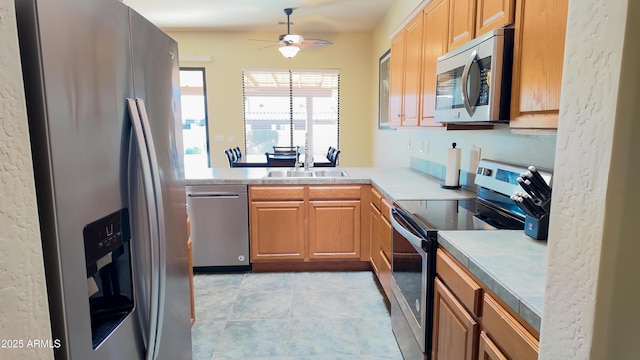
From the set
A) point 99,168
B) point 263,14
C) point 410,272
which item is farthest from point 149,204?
point 263,14

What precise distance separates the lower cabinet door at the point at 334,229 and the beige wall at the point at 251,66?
10.5 ft

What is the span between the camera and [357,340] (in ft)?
7.36

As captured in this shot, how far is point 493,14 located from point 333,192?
1937mm

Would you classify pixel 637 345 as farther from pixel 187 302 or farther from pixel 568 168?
pixel 187 302

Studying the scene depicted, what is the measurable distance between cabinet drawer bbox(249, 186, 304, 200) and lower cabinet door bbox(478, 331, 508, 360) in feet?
7.15

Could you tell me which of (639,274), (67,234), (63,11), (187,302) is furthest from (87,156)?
(639,274)

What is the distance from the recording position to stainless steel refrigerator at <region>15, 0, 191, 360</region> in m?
0.75

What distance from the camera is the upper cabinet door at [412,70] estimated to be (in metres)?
2.52

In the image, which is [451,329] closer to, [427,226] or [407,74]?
[427,226]

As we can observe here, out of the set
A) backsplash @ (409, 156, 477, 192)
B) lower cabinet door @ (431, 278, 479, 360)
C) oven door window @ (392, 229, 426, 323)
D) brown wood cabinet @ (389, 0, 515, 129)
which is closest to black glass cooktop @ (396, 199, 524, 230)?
oven door window @ (392, 229, 426, 323)

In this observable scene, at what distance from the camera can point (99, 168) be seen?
2.99 ft

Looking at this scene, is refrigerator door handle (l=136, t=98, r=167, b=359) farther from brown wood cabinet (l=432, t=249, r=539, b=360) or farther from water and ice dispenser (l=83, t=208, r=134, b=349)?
brown wood cabinet (l=432, t=249, r=539, b=360)

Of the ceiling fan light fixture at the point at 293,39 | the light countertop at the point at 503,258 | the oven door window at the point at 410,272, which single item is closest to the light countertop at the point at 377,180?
the light countertop at the point at 503,258

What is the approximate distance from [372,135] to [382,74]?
1.17m
